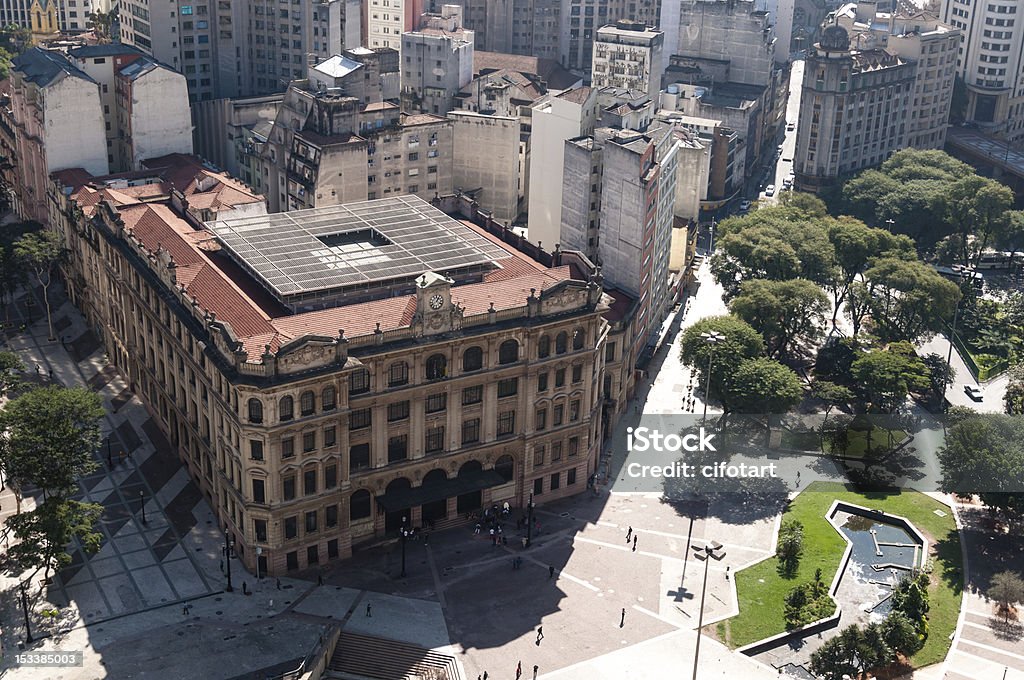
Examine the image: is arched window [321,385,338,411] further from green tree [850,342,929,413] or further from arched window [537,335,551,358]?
green tree [850,342,929,413]

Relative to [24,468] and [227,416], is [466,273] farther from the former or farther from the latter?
[24,468]

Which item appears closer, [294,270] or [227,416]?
[227,416]

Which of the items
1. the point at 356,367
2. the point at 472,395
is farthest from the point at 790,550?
the point at 356,367

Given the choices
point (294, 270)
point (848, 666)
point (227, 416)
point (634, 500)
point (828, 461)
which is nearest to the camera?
point (848, 666)

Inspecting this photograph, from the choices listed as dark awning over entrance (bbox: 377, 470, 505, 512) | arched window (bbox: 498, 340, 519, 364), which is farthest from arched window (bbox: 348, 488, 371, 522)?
arched window (bbox: 498, 340, 519, 364)

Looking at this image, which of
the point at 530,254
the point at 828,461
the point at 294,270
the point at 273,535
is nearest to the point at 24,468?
the point at 273,535

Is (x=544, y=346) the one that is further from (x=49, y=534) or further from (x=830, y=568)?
(x=49, y=534)
